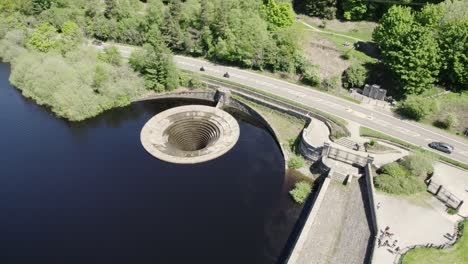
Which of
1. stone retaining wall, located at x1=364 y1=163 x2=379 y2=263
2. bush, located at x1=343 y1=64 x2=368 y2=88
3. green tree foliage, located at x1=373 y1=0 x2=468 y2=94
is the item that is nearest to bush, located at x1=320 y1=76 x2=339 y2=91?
bush, located at x1=343 y1=64 x2=368 y2=88

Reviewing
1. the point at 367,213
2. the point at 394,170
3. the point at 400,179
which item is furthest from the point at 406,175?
the point at 367,213

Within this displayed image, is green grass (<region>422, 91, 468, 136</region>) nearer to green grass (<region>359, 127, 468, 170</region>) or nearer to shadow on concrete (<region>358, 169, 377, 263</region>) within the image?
green grass (<region>359, 127, 468, 170</region>)

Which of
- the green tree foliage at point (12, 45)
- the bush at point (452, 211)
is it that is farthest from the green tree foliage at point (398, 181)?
the green tree foliage at point (12, 45)

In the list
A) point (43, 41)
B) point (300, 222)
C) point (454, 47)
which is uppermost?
point (454, 47)

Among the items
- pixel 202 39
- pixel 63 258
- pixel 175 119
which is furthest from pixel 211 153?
pixel 202 39

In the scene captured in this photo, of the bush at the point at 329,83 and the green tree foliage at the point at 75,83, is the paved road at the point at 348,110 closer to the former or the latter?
the bush at the point at 329,83

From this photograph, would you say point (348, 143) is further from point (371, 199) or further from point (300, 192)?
point (300, 192)
